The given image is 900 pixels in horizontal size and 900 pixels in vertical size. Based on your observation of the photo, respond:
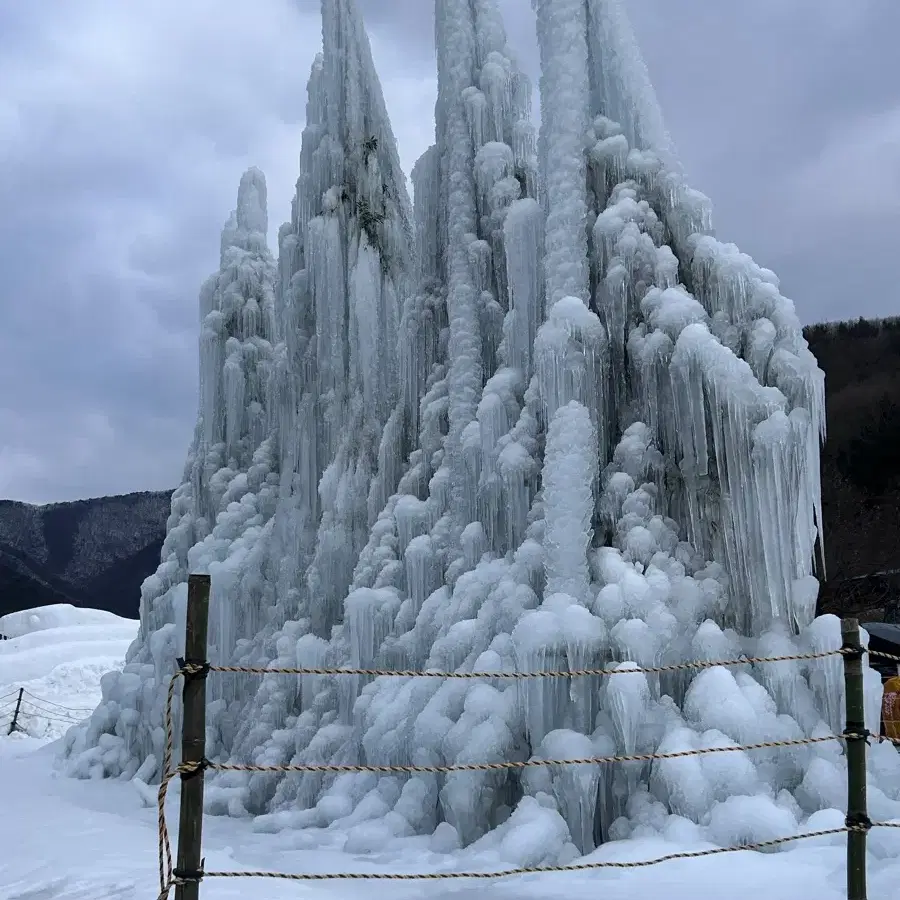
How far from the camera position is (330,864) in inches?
247

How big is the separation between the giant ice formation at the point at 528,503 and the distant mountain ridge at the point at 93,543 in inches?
1455

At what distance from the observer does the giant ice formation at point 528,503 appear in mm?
6438

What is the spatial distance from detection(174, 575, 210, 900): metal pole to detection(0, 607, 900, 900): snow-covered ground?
2060 millimetres

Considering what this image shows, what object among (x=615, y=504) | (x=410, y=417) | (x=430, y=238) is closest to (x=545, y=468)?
(x=615, y=504)

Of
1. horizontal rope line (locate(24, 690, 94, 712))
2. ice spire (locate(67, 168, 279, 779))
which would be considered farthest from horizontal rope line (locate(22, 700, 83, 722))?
ice spire (locate(67, 168, 279, 779))

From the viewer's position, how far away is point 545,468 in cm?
727

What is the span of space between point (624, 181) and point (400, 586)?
166 inches

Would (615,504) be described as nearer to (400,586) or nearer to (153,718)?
(400,586)

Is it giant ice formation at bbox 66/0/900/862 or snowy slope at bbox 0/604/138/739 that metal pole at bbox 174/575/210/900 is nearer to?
giant ice formation at bbox 66/0/900/862

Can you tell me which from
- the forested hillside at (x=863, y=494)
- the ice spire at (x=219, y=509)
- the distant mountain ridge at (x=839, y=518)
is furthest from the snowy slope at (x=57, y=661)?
the forested hillside at (x=863, y=494)

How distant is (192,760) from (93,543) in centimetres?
4849

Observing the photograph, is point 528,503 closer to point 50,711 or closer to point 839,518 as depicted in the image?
point 50,711

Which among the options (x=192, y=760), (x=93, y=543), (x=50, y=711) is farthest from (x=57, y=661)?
(x=93, y=543)

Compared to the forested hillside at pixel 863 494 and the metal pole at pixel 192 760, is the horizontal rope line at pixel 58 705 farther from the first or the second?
the metal pole at pixel 192 760
